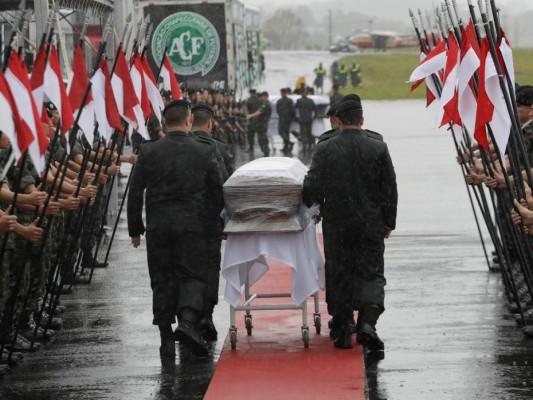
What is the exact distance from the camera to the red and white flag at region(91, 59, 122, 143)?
37.3 feet

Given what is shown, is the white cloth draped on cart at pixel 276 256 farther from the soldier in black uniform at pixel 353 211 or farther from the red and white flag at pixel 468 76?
the red and white flag at pixel 468 76

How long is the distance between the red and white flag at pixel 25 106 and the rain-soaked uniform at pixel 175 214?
1.62 meters

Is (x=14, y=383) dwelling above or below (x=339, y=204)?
below

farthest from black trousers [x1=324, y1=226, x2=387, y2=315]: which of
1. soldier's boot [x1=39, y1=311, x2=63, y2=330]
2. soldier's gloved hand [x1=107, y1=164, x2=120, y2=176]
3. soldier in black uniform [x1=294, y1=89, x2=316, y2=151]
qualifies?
soldier in black uniform [x1=294, y1=89, x2=316, y2=151]

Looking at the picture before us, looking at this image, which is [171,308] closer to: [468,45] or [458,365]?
[458,365]

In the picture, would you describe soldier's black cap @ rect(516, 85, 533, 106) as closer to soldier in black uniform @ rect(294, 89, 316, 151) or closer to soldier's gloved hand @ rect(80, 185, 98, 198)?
soldier's gloved hand @ rect(80, 185, 98, 198)

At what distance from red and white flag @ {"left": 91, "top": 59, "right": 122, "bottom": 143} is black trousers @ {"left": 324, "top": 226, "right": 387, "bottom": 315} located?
2.32 meters

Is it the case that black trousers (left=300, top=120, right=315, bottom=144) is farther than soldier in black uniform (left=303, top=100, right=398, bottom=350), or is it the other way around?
black trousers (left=300, top=120, right=315, bottom=144)

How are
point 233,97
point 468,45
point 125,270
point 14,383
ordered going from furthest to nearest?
point 233,97
point 125,270
point 468,45
point 14,383

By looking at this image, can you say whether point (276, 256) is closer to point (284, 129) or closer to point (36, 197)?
point (36, 197)

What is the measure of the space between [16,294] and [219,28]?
72.6 feet

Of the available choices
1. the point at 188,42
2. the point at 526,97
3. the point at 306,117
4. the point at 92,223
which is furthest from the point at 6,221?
the point at 306,117

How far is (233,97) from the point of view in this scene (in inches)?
1335

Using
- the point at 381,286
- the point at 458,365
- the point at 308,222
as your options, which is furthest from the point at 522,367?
the point at 308,222
